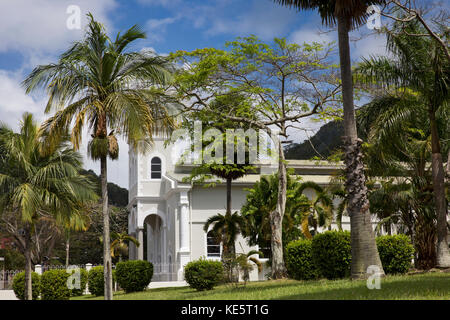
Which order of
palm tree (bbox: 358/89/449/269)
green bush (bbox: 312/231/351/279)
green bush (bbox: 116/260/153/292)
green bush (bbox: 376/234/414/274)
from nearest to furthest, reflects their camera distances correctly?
green bush (bbox: 376/234/414/274) < green bush (bbox: 312/231/351/279) < palm tree (bbox: 358/89/449/269) < green bush (bbox: 116/260/153/292)

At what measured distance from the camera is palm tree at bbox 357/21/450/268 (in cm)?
1568

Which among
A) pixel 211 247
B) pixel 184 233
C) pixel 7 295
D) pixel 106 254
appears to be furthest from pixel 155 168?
pixel 106 254

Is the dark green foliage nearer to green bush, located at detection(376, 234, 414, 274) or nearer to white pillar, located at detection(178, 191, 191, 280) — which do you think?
white pillar, located at detection(178, 191, 191, 280)

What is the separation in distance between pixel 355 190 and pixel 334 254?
2.68 metres

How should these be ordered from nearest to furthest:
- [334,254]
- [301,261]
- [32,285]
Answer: [334,254] < [301,261] < [32,285]

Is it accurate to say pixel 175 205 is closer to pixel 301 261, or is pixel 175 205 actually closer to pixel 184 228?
pixel 184 228

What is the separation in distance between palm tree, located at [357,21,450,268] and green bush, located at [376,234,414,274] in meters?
1.27

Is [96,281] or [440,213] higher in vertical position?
[440,213]

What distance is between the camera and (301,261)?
18422 mm

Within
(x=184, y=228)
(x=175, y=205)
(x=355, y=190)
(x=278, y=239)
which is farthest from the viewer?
(x=175, y=205)

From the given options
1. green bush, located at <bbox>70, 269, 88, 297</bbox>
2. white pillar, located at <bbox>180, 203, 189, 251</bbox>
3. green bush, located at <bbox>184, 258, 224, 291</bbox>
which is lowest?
green bush, located at <bbox>70, 269, 88, 297</bbox>

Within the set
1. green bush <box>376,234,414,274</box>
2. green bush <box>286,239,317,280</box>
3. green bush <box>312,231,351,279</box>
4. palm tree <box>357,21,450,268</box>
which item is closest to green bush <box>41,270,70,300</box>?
green bush <box>286,239,317,280</box>

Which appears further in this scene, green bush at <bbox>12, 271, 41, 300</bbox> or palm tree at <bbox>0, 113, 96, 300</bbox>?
green bush at <bbox>12, 271, 41, 300</bbox>
